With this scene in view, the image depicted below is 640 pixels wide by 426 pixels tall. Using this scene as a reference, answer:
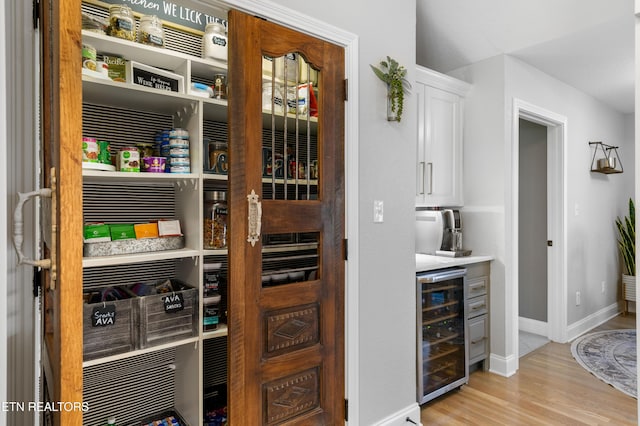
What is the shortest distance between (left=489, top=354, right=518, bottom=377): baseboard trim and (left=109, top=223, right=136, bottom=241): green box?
9.39ft

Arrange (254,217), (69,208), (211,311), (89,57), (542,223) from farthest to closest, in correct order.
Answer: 1. (542,223)
2. (211,311)
3. (89,57)
4. (254,217)
5. (69,208)

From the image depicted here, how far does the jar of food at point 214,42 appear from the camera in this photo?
219cm

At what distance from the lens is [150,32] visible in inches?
77.8

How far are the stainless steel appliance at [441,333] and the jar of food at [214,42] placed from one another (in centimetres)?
184

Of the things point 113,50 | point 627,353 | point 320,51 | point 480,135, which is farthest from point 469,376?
point 113,50

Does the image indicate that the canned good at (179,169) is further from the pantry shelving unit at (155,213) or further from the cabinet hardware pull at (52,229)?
the cabinet hardware pull at (52,229)

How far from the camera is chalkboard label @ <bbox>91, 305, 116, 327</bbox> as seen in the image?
1.75 metres

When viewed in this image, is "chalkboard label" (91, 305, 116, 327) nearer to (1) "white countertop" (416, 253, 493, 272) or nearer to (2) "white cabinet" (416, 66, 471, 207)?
(1) "white countertop" (416, 253, 493, 272)

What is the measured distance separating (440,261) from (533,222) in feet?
6.87

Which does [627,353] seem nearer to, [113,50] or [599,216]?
[599,216]

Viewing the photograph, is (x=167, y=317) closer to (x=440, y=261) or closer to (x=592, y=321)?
(x=440, y=261)

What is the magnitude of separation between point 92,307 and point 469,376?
2.74 meters

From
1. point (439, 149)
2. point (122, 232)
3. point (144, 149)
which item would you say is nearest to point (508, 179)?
point (439, 149)

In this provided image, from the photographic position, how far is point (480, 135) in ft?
10.8
